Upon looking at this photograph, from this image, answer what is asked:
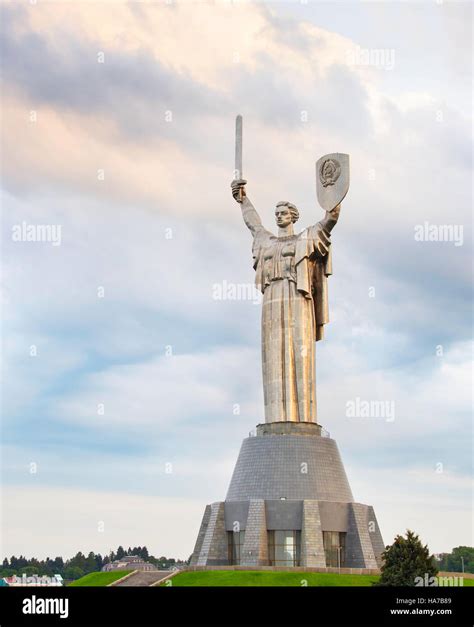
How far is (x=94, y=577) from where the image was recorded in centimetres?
3747

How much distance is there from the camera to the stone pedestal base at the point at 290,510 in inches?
1404

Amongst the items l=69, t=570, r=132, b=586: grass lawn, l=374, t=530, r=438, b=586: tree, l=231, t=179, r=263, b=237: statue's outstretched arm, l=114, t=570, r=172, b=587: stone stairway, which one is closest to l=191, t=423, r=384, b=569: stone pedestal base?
l=114, t=570, r=172, b=587: stone stairway

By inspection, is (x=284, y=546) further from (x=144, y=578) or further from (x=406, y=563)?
(x=406, y=563)

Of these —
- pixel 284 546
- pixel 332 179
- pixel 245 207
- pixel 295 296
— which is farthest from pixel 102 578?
pixel 332 179

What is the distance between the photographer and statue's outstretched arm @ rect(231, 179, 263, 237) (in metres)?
40.8

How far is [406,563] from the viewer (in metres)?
30.9

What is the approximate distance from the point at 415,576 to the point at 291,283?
1296 cm

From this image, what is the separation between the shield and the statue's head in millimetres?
1694

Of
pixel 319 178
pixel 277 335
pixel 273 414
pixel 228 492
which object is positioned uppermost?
pixel 319 178

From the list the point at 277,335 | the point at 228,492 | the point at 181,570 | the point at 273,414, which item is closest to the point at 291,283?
the point at 277,335

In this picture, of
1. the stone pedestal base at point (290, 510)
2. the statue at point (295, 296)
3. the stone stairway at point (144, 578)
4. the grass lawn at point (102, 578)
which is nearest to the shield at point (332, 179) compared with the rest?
the statue at point (295, 296)

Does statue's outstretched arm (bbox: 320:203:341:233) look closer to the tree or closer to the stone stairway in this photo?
the tree

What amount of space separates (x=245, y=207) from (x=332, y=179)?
4.73 meters
